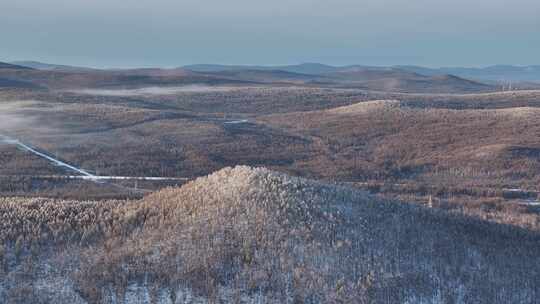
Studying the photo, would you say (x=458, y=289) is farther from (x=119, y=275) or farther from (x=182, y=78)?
(x=182, y=78)

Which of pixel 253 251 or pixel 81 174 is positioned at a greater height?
pixel 253 251

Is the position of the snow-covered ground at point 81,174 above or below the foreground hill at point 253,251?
below

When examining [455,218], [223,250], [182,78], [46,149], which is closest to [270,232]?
[223,250]

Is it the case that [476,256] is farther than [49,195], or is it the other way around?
[49,195]

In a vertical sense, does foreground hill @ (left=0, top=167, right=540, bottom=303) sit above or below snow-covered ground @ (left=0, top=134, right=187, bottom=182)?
above

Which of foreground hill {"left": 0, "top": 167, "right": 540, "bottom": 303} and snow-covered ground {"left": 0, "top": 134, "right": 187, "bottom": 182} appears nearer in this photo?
foreground hill {"left": 0, "top": 167, "right": 540, "bottom": 303}

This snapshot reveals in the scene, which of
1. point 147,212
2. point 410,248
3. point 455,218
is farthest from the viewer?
point 455,218

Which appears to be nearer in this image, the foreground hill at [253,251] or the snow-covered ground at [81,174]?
the foreground hill at [253,251]

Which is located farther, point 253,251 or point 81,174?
point 81,174
